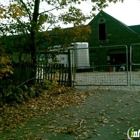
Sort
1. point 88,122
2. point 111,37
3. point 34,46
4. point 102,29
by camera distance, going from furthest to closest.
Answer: point 102,29
point 111,37
point 34,46
point 88,122

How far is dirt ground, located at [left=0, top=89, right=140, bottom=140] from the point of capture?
443cm

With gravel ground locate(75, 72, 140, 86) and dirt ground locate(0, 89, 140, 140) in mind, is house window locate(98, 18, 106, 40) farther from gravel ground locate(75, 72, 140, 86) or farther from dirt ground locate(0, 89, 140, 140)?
dirt ground locate(0, 89, 140, 140)

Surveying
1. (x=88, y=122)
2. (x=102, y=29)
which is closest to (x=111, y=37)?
(x=102, y=29)

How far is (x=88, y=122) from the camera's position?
523 centimetres

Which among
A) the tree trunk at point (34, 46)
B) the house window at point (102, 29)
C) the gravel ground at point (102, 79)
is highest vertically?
the house window at point (102, 29)

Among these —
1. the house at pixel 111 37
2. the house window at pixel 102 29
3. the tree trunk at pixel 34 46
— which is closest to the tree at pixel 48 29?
the tree trunk at pixel 34 46

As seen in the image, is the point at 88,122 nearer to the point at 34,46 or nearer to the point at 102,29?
the point at 34,46

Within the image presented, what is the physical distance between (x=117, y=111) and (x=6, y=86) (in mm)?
3605

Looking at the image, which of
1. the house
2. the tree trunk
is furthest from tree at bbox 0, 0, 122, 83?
the house

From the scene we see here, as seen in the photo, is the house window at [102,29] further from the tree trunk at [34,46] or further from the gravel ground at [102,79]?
the tree trunk at [34,46]

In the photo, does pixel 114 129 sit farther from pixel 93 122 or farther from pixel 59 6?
pixel 59 6

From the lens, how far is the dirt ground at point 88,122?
4.43m

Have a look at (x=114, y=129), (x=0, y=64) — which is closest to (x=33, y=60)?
(x=0, y=64)

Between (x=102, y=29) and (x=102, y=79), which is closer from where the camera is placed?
(x=102, y=79)
